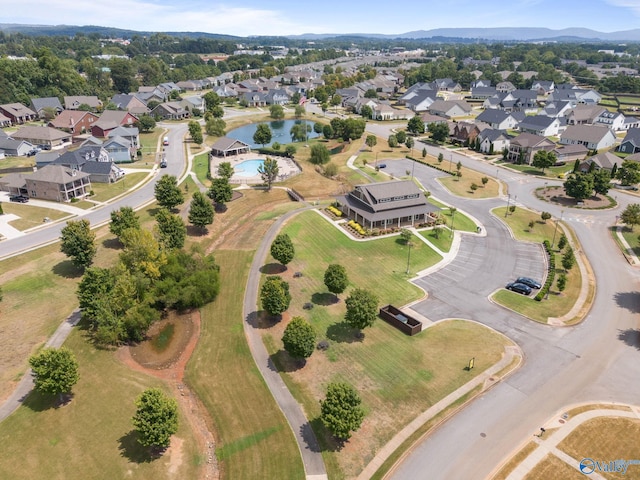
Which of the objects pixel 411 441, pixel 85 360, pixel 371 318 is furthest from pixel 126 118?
pixel 411 441

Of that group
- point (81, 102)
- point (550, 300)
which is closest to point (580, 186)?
point (550, 300)

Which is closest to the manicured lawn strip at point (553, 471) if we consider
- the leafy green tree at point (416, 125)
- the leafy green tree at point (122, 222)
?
the leafy green tree at point (122, 222)

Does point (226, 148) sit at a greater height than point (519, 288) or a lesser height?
greater

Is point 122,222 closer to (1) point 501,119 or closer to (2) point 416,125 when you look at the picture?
(2) point 416,125

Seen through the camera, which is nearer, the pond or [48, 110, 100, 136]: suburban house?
[48, 110, 100, 136]: suburban house

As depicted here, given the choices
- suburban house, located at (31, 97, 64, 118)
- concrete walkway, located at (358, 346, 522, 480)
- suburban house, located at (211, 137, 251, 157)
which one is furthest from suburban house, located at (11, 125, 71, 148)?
concrete walkway, located at (358, 346, 522, 480)

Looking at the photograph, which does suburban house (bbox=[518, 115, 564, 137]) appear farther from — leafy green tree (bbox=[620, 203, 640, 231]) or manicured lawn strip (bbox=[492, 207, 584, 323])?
manicured lawn strip (bbox=[492, 207, 584, 323])
